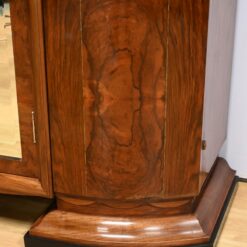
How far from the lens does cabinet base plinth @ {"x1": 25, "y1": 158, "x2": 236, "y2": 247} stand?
3.43 feet

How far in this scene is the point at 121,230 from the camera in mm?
1058

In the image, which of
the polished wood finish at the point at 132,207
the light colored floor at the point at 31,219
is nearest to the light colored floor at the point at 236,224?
the light colored floor at the point at 31,219

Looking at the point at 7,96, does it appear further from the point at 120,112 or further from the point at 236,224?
the point at 236,224

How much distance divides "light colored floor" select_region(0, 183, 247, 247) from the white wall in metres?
0.08

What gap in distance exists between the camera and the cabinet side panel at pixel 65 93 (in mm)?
935

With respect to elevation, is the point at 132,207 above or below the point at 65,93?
below

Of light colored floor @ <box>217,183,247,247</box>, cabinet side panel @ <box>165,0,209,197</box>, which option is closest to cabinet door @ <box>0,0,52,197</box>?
cabinet side panel @ <box>165,0,209,197</box>

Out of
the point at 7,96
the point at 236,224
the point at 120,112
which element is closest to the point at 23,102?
the point at 7,96

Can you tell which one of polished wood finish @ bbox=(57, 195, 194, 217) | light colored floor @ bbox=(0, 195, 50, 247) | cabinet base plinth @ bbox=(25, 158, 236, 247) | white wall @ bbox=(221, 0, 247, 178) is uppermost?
white wall @ bbox=(221, 0, 247, 178)

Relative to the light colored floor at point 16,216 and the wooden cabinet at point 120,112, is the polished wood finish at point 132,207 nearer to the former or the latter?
the wooden cabinet at point 120,112

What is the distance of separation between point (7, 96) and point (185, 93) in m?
0.36

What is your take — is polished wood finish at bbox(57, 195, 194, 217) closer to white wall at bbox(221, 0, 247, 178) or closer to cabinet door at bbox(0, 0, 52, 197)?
cabinet door at bbox(0, 0, 52, 197)

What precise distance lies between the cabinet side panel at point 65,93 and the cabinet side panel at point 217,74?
0.26m

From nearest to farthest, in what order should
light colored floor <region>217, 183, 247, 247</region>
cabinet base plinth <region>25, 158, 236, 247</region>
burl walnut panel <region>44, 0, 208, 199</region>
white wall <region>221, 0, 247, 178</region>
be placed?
burl walnut panel <region>44, 0, 208, 199</region> < cabinet base plinth <region>25, 158, 236, 247</region> < light colored floor <region>217, 183, 247, 247</region> < white wall <region>221, 0, 247, 178</region>
